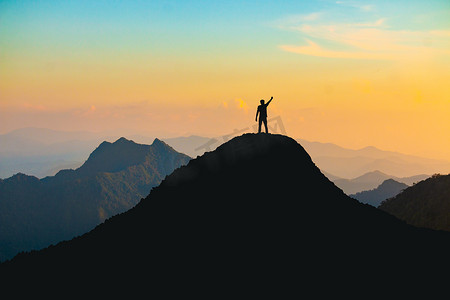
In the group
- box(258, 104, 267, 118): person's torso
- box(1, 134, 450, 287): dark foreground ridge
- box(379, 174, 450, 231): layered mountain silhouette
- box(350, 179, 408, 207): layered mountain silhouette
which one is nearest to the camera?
box(1, 134, 450, 287): dark foreground ridge

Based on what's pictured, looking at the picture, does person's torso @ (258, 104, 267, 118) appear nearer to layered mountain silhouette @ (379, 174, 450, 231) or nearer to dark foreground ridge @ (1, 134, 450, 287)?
dark foreground ridge @ (1, 134, 450, 287)

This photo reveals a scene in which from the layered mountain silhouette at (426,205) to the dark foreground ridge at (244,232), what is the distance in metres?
23.4

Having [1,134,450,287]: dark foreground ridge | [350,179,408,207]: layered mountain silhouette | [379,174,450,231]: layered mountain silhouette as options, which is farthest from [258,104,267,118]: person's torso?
[350,179,408,207]: layered mountain silhouette

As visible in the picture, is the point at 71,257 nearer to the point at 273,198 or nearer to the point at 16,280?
the point at 16,280

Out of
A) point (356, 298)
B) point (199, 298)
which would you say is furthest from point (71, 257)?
point (356, 298)

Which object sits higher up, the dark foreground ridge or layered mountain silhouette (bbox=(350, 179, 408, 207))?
the dark foreground ridge

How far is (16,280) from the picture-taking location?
Result: 3575 centimetres

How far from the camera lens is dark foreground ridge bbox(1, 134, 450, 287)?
1192 inches

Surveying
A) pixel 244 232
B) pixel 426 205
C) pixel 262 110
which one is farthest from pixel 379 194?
pixel 244 232

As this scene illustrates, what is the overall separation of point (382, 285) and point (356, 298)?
134 inches

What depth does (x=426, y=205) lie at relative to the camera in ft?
229

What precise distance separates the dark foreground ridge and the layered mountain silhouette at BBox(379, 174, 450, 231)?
922 inches

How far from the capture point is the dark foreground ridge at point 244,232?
30281 mm

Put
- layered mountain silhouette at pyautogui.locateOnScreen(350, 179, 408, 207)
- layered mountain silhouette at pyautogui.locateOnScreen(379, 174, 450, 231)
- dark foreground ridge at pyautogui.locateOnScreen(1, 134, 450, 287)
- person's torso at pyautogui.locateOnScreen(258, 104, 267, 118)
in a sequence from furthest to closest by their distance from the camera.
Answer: layered mountain silhouette at pyautogui.locateOnScreen(350, 179, 408, 207) → layered mountain silhouette at pyautogui.locateOnScreen(379, 174, 450, 231) → person's torso at pyautogui.locateOnScreen(258, 104, 267, 118) → dark foreground ridge at pyautogui.locateOnScreen(1, 134, 450, 287)
